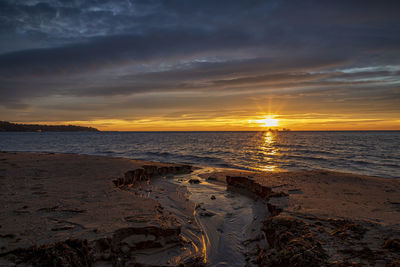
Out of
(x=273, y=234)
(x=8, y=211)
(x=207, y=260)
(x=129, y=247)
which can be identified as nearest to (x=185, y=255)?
(x=207, y=260)

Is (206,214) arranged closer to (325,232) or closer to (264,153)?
(325,232)

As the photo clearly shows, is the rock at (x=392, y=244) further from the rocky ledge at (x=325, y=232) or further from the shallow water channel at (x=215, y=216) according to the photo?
the shallow water channel at (x=215, y=216)

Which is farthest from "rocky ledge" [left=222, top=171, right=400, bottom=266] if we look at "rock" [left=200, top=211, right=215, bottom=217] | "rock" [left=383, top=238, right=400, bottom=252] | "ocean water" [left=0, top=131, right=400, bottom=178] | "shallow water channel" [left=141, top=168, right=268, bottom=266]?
"ocean water" [left=0, top=131, right=400, bottom=178]

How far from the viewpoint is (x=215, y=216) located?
23.7 ft

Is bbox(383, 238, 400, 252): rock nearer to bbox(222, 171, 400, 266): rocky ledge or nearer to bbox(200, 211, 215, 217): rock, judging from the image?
bbox(222, 171, 400, 266): rocky ledge

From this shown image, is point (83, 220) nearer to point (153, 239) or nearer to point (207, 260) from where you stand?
point (153, 239)

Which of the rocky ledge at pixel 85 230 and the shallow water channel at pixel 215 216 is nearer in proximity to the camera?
the rocky ledge at pixel 85 230

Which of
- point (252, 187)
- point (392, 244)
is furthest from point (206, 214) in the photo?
point (392, 244)

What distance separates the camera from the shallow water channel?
516cm

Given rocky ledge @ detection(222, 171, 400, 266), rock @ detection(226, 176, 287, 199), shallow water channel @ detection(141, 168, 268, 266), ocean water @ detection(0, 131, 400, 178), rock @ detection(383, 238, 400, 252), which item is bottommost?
ocean water @ detection(0, 131, 400, 178)

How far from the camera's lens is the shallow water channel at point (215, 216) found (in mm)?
5156

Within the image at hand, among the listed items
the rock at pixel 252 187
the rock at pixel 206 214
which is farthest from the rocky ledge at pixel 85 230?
the rock at pixel 252 187

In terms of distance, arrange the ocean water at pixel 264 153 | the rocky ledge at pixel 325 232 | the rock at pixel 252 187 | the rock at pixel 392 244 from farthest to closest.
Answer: the ocean water at pixel 264 153, the rock at pixel 252 187, the rock at pixel 392 244, the rocky ledge at pixel 325 232

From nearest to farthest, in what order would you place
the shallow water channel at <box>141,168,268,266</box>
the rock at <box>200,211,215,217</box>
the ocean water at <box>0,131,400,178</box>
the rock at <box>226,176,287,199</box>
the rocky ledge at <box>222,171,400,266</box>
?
1. the rocky ledge at <box>222,171,400,266</box>
2. the shallow water channel at <box>141,168,268,266</box>
3. the rock at <box>200,211,215,217</box>
4. the rock at <box>226,176,287,199</box>
5. the ocean water at <box>0,131,400,178</box>
